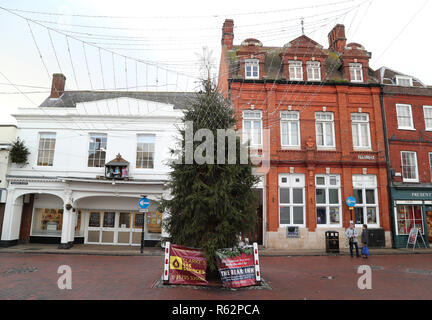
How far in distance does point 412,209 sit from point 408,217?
0.57 meters

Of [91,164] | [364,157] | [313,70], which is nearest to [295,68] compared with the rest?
[313,70]

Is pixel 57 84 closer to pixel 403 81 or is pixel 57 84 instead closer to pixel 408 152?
pixel 403 81

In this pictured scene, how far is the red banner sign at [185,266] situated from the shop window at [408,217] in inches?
568

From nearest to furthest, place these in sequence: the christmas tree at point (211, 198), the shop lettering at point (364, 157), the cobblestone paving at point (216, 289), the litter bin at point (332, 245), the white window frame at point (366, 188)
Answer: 1. the cobblestone paving at point (216, 289)
2. the christmas tree at point (211, 198)
3. the litter bin at point (332, 245)
4. the white window frame at point (366, 188)
5. the shop lettering at point (364, 157)

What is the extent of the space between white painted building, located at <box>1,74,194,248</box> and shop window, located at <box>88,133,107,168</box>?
6 centimetres

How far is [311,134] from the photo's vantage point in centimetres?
1748

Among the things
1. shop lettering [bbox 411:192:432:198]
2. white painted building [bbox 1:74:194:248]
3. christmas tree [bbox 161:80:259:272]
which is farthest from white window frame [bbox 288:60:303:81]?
christmas tree [bbox 161:80:259:272]

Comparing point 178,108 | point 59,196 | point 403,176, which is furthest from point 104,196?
point 403,176

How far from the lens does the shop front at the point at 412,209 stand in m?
17.0

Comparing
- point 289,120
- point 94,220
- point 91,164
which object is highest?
point 289,120

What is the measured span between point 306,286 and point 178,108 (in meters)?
13.5

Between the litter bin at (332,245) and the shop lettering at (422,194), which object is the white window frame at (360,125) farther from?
the litter bin at (332,245)

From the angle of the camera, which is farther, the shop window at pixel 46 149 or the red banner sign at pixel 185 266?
the shop window at pixel 46 149
